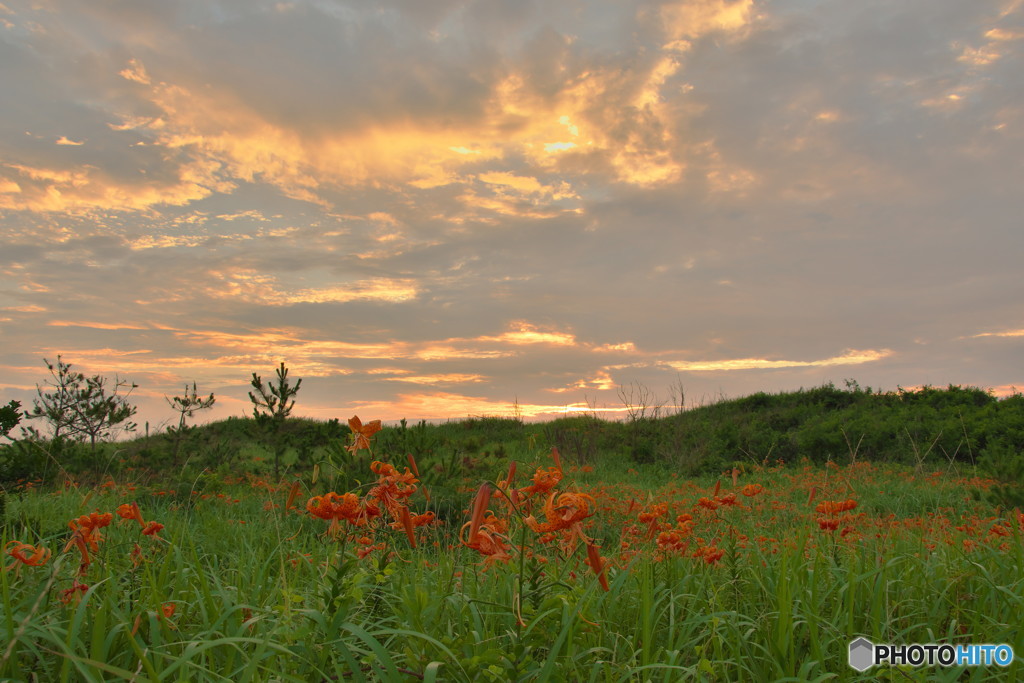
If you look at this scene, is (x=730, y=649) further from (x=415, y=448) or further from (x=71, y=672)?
(x=415, y=448)

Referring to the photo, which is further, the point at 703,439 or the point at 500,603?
the point at 703,439

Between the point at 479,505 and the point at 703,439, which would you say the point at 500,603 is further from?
the point at 703,439

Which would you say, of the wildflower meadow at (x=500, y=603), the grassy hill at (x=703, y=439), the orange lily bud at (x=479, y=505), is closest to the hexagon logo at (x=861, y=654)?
the wildflower meadow at (x=500, y=603)

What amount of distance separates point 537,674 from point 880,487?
382 inches

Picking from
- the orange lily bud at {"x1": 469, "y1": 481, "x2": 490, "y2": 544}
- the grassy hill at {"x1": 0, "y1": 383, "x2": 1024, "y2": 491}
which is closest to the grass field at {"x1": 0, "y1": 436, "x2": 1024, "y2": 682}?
the orange lily bud at {"x1": 469, "y1": 481, "x2": 490, "y2": 544}

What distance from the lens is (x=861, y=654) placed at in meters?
3.12

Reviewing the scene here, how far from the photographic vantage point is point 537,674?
2.45 m

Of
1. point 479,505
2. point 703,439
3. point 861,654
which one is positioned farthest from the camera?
point 703,439

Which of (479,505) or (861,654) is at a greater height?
(479,505)

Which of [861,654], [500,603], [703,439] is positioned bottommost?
[861,654]

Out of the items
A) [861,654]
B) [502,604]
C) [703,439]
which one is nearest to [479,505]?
[502,604]

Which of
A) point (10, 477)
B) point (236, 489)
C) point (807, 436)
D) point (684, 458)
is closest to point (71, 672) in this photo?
point (10, 477)

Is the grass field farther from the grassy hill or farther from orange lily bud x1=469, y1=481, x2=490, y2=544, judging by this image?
the grassy hill

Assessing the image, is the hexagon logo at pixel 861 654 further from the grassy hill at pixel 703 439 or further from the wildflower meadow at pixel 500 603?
the grassy hill at pixel 703 439
